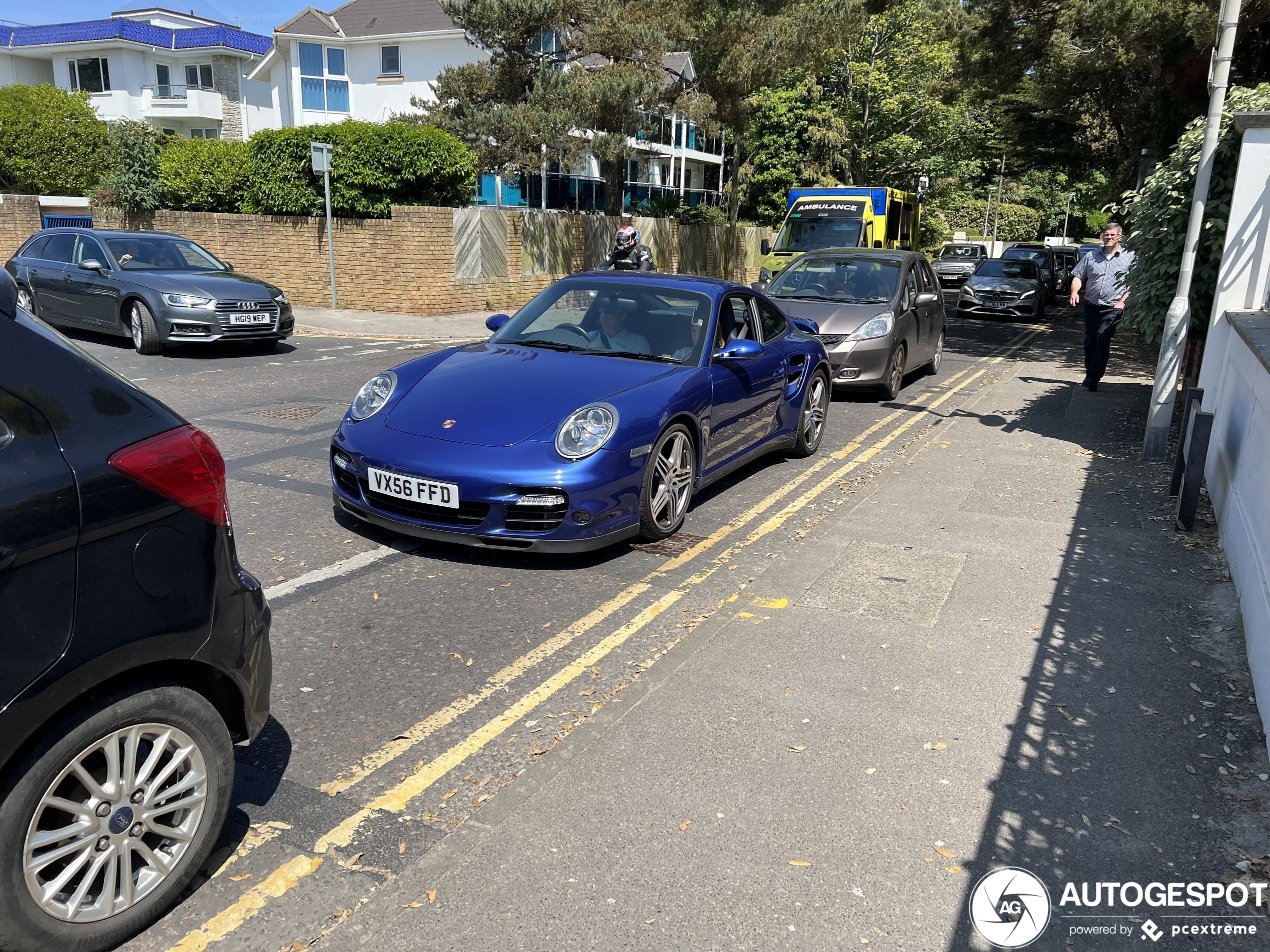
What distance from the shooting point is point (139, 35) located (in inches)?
1758

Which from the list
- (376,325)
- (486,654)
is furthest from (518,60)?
(486,654)

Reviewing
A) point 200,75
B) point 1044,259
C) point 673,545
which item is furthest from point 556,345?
point 200,75

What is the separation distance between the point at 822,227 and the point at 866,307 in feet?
30.3

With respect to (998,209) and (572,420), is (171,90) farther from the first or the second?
(572,420)

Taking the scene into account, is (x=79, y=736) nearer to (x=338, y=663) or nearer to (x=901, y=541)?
(x=338, y=663)

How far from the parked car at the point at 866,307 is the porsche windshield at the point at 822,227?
698cm

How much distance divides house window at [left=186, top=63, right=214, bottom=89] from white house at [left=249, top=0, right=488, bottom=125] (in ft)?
17.9

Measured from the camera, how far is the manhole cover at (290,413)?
9422 mm

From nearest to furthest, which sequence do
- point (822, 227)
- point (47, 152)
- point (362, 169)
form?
1. point (362, 169)
2. point (822, 227)
3. point (47, 152)

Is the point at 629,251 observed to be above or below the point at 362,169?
below

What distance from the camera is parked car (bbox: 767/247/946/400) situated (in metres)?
11.2

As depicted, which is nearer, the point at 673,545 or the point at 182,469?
the point at 182,469

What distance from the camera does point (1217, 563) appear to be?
617 centimetres
